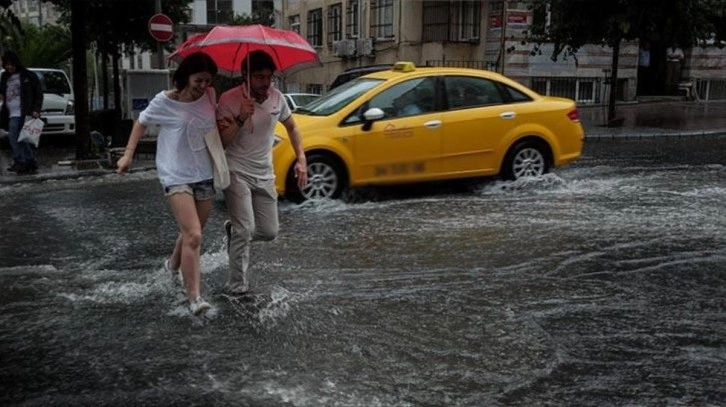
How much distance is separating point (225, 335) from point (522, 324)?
1936mm

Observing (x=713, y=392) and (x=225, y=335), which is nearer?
(x=713, y=392)

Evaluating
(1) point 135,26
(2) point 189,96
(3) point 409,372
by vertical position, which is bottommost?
(3) point 409,372

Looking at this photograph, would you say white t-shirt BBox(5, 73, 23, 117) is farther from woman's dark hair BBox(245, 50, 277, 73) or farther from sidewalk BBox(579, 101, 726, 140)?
sidewalk BBox(579, 101, 726, 140)

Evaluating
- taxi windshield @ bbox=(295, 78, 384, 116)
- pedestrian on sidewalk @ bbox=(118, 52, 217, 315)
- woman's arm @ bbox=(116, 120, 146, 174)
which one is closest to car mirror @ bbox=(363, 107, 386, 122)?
taxi windshield @ bbox=(295, 78, 384, 116)

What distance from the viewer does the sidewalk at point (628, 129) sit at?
13.0m

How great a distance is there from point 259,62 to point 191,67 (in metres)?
0.46

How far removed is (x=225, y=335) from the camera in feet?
16.1

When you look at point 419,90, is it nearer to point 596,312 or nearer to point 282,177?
point 282,177

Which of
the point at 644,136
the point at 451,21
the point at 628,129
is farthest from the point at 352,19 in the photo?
the point at 644,136

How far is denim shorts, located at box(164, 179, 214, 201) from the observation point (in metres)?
5.12

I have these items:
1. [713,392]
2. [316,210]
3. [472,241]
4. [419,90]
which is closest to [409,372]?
[713,392]

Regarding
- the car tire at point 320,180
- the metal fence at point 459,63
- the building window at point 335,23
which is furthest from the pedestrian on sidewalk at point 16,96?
the building window at point 335,23

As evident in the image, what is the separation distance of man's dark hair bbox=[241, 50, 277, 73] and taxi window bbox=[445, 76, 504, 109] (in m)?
4.99

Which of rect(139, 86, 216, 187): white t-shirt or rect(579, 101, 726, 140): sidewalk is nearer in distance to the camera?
rect(139, 86, 216, 187): white t-shirt
